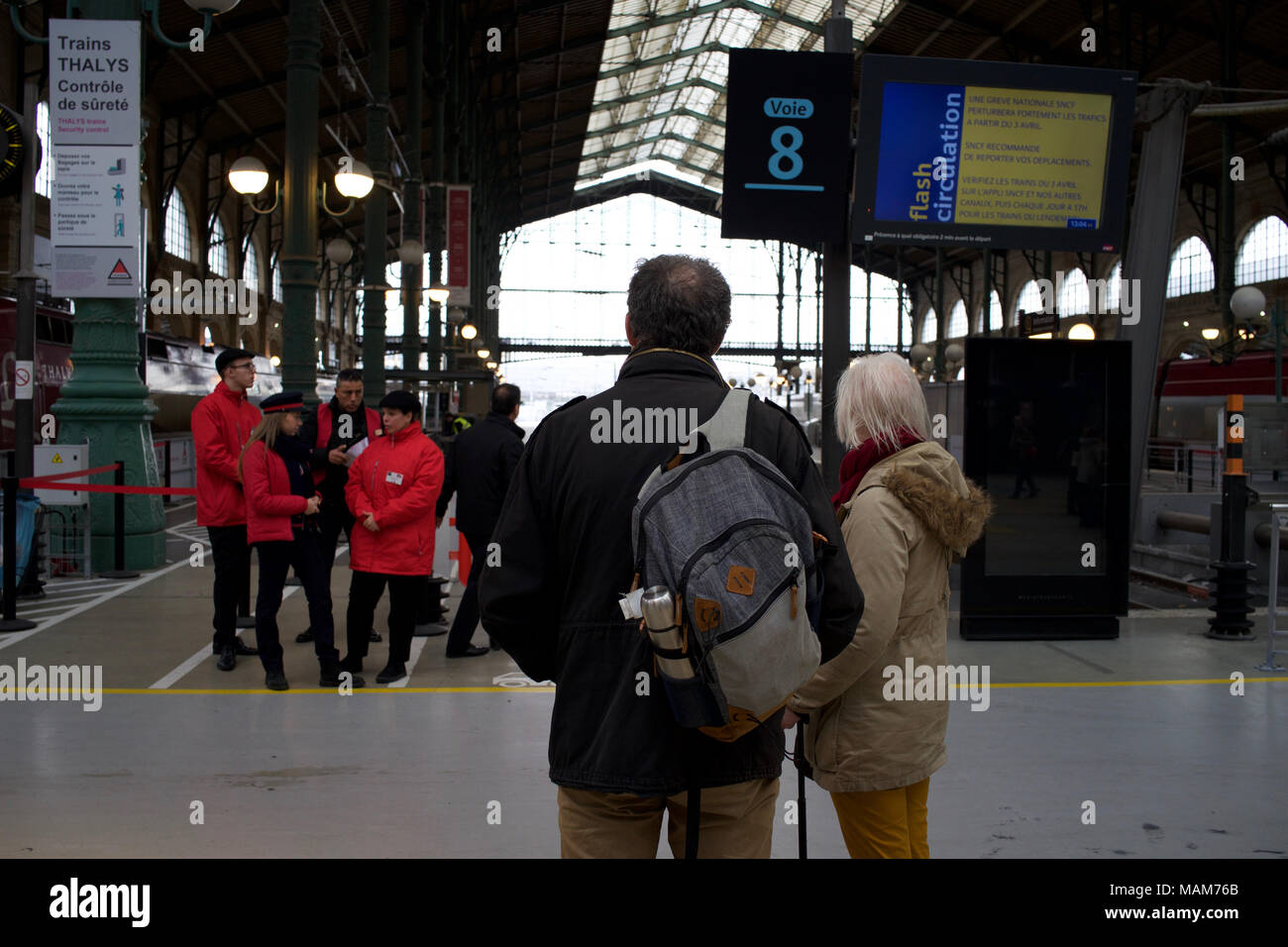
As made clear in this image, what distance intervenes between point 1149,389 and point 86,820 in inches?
341

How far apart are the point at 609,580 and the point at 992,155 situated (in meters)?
7.61

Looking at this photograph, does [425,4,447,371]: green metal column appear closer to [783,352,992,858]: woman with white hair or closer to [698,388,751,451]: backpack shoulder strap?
[783,352,992,858]: woman with white hair

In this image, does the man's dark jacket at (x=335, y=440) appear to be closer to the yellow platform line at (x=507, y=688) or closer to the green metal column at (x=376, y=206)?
the yellow platform line at (x=507, y=688)

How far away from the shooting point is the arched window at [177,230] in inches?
1363

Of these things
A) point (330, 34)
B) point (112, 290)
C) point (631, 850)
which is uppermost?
point (330, 34)

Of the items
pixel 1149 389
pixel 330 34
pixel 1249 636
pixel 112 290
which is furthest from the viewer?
pixel 330 34

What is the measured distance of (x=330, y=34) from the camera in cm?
2792

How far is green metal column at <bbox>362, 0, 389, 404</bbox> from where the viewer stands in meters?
16.0

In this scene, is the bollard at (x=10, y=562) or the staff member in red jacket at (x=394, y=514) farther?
the bollard at (x=10, y=562)

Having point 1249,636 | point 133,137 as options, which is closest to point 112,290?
point 133,137

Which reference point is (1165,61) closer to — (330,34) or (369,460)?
(330,34)

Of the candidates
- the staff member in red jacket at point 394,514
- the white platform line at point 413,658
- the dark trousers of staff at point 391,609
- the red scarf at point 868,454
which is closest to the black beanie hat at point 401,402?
the staff member in red jacket at point 394,514

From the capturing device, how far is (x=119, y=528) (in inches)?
428

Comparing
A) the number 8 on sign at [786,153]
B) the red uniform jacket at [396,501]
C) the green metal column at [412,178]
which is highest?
the green metal column at [412,178]
